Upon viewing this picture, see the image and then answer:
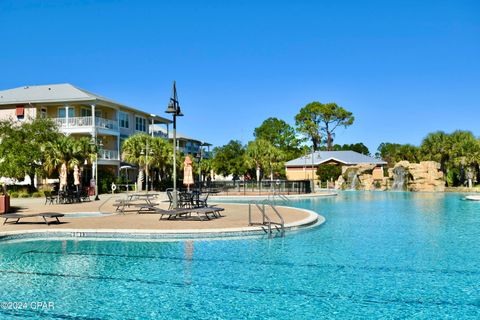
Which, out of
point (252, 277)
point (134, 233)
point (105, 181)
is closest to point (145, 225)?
point (134, 233)

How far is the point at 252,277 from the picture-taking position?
881cm

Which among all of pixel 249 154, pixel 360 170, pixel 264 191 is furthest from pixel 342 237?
pixel 360 170

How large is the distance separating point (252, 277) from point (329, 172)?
169ft

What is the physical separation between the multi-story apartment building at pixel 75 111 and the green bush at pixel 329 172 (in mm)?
26819

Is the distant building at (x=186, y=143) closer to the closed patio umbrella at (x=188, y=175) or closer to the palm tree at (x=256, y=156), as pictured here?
the palm tree at (x=256, y=156)

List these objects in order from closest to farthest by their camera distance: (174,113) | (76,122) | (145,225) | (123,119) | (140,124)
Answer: (145,225), (174,113), (76,122), (123,119), (140,124)

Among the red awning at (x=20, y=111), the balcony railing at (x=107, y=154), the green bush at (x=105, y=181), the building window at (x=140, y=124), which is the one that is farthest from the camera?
the building window at (x=140, y=124)

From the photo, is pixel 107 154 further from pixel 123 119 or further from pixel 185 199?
pixel 185 199

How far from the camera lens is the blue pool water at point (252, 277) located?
692 centimetres

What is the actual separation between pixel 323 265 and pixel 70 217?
Answer: 488 inches

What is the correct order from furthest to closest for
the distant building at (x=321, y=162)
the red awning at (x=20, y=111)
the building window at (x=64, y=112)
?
the distant building at (x=321, y=162) → the building window at (x=64, y=112) → the red awning at (x=20, y=111)

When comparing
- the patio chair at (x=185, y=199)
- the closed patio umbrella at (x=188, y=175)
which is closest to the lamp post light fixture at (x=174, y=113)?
the patio chair at (x=185, y=199)

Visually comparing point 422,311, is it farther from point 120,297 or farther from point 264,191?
point 264,191

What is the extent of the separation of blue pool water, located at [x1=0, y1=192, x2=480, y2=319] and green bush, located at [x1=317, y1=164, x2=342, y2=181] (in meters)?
45.4
